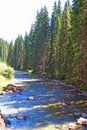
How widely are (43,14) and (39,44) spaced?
8.17 m

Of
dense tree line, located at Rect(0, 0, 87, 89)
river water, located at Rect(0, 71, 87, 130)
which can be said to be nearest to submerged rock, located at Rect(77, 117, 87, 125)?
river water, located at Rect(0, 71, 87, 130)

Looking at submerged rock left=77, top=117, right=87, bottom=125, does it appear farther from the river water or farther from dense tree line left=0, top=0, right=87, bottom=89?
dense tree line left=0, top=0, right=87, bottom=89

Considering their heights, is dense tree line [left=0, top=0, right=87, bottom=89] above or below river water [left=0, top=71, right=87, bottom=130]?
above

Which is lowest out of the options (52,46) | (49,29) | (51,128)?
(51,128)

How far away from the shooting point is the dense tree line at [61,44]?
1577 inches

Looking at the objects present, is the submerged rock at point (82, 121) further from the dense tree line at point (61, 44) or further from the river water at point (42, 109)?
the dense tree line at point (61, 44)

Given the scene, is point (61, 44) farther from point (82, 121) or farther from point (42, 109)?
point (82, 121)

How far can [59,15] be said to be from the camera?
242ft

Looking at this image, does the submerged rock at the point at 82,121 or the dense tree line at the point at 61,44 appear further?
the dense tree line at the point at 61,44

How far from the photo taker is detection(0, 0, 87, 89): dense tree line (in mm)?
40062

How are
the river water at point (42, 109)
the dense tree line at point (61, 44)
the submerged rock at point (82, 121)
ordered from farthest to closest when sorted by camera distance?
the dense tree line at point (61, 44) < the submerged rock at point (82, 121) < the river water at point (42, 109)

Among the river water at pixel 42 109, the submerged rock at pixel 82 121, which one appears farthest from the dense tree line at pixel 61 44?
the submerged rock at pixel 82 121

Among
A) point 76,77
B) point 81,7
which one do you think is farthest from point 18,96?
point 81,7

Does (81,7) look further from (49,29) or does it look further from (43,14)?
(43,14)
